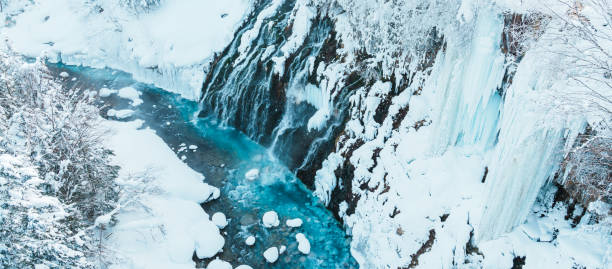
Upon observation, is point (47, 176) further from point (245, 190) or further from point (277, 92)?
point (277, 92)

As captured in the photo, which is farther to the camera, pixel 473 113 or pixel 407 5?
pixel 407 5

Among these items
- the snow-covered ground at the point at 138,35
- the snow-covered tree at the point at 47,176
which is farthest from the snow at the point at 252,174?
the snow-covered ground at the point at 138,35

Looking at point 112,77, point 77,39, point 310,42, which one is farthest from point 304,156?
A: point 77,39

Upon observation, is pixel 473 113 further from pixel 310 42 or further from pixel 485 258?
pixel 310 42

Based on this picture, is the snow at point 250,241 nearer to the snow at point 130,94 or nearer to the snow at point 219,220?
the snow at point 219,220

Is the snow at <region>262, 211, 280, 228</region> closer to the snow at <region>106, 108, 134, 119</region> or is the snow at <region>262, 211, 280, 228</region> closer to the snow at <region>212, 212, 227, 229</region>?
the snow at <region>212, 212, 227, 229</region>

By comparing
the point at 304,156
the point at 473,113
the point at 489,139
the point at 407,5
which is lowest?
the point at 304,156

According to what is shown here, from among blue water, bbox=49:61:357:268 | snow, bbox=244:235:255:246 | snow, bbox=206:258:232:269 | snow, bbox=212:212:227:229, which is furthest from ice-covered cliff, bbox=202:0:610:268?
snow, bbox=206:258:232:269
